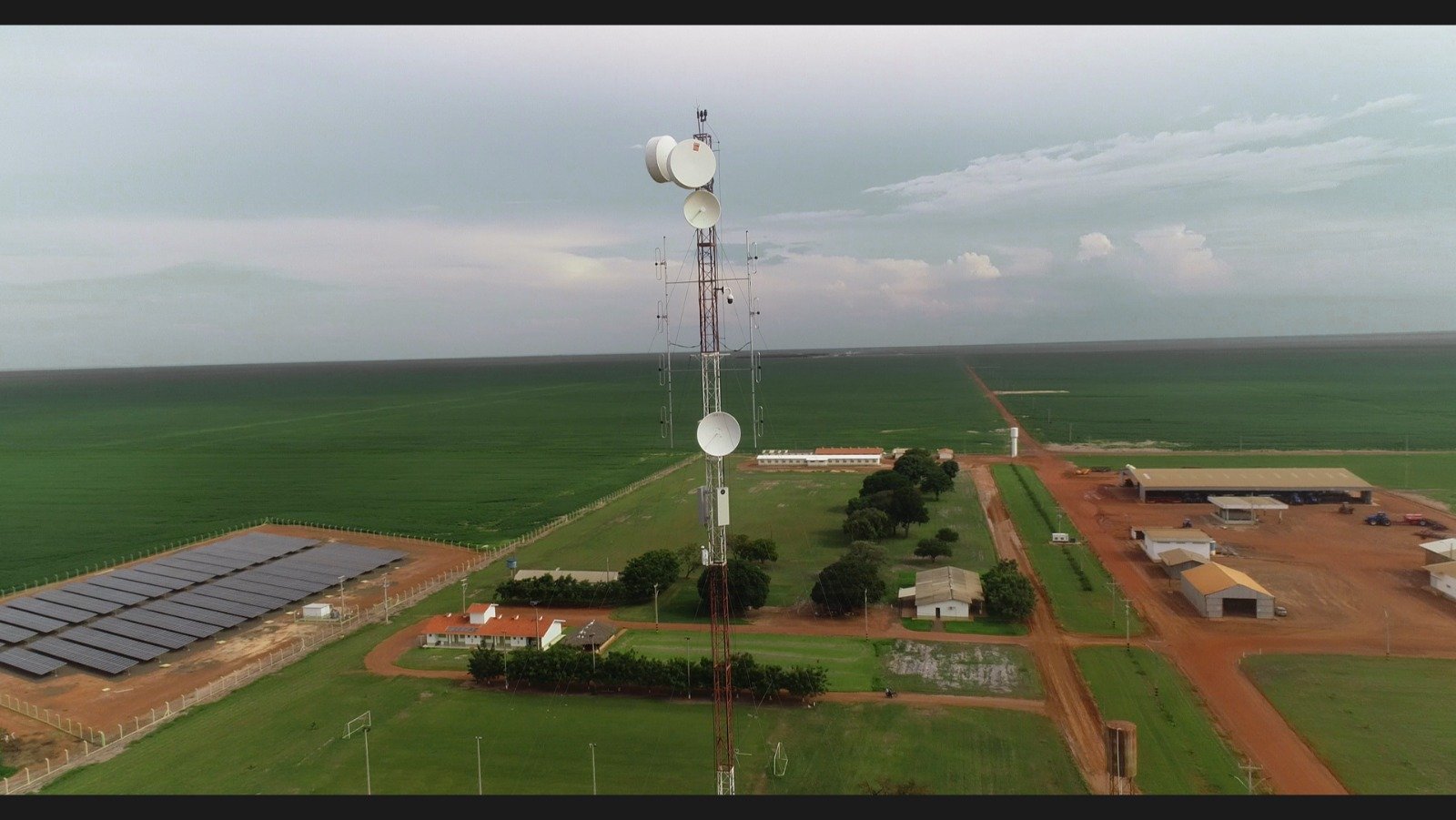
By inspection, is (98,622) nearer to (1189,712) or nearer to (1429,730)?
(1189,712)

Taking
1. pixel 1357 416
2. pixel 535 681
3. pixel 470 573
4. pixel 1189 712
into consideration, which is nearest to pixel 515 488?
pixel 470 573

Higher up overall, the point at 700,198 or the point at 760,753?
the point at 700,198

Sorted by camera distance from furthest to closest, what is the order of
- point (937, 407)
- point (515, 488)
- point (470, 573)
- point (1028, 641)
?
point (937, 407), point (515, 488), point (470, 573), point (1028, 641)

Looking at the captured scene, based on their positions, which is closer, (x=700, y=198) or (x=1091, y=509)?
(x=700, y=198)

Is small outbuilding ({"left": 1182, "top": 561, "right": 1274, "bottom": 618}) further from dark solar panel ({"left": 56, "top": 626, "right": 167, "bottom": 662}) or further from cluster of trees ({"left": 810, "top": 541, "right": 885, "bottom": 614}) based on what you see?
dark solar panel ({"left": 56, "top": 626, "right": 167, "bottom": 662})

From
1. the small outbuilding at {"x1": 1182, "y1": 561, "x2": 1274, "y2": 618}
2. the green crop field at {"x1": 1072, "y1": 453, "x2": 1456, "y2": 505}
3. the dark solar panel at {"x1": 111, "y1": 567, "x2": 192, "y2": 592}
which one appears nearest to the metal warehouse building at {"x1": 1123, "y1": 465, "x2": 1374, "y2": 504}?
the green crop field at {"x1": 1072, "y1": 453, "x2": 1456, "y2": 505}

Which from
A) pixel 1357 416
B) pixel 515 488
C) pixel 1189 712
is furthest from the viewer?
pixel 1357 416

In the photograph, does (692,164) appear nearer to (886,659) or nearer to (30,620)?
(886,659)
